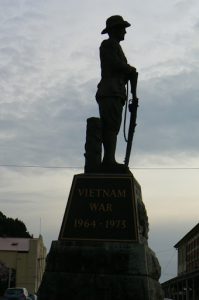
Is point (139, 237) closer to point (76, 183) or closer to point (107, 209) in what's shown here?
point (107, 209)

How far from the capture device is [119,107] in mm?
10195

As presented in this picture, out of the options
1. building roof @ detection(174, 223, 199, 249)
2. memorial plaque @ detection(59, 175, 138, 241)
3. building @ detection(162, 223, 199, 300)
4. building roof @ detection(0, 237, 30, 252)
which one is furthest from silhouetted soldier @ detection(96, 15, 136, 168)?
building roof @ detection(174, 223, 199, 249)

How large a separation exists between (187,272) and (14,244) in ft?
114

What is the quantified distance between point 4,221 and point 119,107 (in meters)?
63.8

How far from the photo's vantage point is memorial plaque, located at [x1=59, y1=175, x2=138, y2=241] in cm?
913

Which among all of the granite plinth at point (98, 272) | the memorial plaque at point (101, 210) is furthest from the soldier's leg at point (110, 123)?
the granite plinth at point (98, 272)

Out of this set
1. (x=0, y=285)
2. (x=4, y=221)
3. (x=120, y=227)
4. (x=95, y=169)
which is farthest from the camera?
(x=4, y=221)

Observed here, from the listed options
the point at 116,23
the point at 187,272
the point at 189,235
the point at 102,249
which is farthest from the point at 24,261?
the point at 102,249

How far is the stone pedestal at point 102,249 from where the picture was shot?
28.2 ft

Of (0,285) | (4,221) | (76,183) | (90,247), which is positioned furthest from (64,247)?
(4,221)

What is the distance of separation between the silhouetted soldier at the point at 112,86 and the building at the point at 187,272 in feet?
141

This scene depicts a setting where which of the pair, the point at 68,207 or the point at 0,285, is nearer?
the point at 68,207

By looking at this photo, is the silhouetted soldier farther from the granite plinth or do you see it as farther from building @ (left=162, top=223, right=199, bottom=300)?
building @ (left=162, top=223, right=199, bottom=300)

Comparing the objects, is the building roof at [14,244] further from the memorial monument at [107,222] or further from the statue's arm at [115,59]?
the statue's arm at [115,59]
